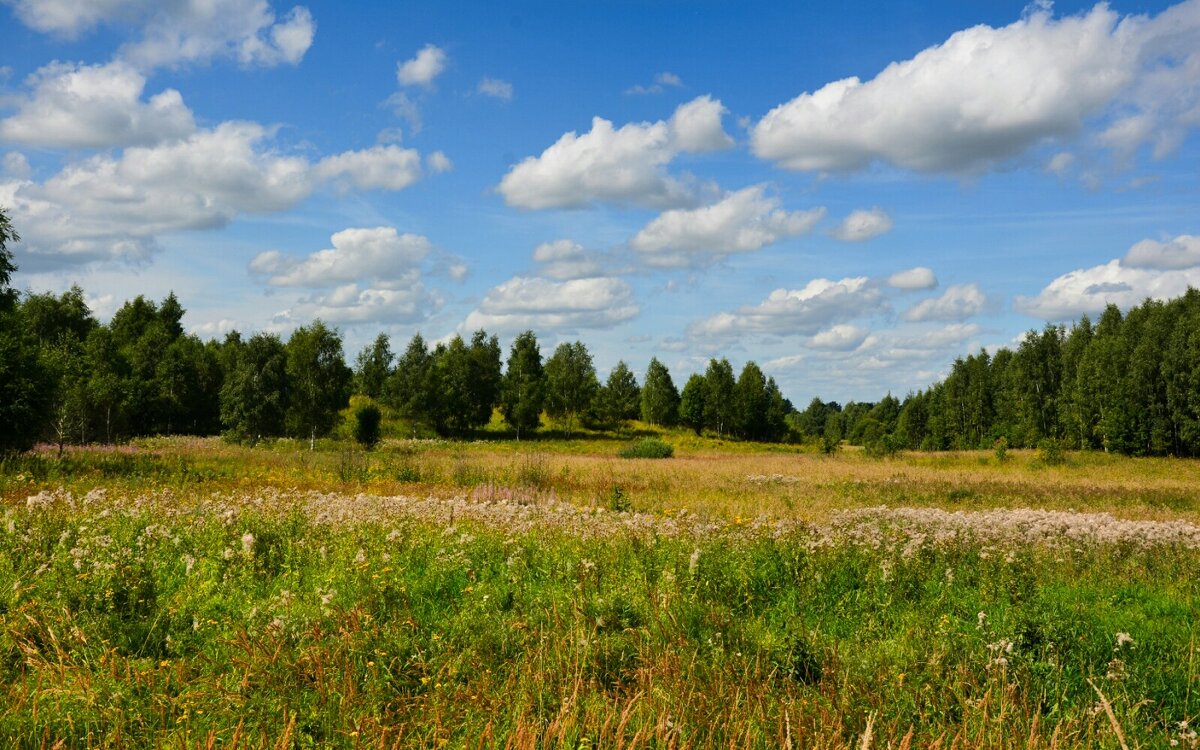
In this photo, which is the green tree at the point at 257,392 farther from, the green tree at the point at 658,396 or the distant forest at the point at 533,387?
the green tree at the point at 658,396

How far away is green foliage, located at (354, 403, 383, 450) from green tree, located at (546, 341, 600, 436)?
1280 inches

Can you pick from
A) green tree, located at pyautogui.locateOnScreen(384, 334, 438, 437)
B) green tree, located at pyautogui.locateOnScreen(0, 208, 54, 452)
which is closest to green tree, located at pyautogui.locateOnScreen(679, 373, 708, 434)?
green tree, located at pyautogui.locateOnScreen(384, 334, 438, 437)

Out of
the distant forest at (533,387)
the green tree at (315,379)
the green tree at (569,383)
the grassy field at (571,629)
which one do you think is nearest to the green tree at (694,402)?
the distant forest at (533,387)

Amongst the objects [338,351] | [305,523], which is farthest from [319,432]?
[305,523]

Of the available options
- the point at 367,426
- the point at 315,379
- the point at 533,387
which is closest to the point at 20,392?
the point at 367,426

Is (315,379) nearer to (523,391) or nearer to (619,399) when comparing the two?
(523,391)

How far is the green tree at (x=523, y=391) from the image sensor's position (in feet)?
213

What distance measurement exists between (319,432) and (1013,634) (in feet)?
153

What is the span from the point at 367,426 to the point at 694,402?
50.4m

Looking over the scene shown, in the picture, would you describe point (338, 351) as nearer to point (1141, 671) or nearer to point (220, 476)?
point (220, 476)

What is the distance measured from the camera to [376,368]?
216 feet

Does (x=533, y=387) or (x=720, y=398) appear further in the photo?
(x=720, y=398)

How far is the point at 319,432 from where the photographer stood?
4709cm

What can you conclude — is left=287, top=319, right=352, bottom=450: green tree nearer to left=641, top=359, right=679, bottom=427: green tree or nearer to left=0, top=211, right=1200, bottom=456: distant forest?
left=0, top=211, right=1200, bottom=456: distant forest
